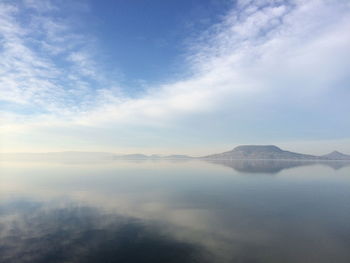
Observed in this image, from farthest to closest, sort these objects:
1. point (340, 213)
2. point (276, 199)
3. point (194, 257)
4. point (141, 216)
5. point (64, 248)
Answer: point (276, 199) → point (340, 213) → point (141, 216) → point (64, 248) → point (194, 257)

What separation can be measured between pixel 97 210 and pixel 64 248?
16795mm

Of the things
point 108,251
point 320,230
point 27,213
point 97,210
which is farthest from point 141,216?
point 320,230

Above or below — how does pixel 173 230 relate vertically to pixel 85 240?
above

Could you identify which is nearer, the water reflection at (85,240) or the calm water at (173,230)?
the water reflection at (85,240)

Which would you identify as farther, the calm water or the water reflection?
the calm water

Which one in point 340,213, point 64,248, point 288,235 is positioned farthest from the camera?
point 340,213

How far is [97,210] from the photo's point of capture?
4166 cm

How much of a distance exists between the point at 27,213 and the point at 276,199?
52401 millimetres

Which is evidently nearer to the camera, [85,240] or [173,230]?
[85,240]

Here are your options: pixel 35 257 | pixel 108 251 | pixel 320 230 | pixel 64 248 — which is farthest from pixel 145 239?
pixel 320 230

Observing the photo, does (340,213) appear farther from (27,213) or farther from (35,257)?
(27,213)

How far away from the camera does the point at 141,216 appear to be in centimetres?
3803

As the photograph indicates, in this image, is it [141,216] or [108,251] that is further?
[141,216]

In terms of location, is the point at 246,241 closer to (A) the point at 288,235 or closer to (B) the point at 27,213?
(A) the point at 288,235
